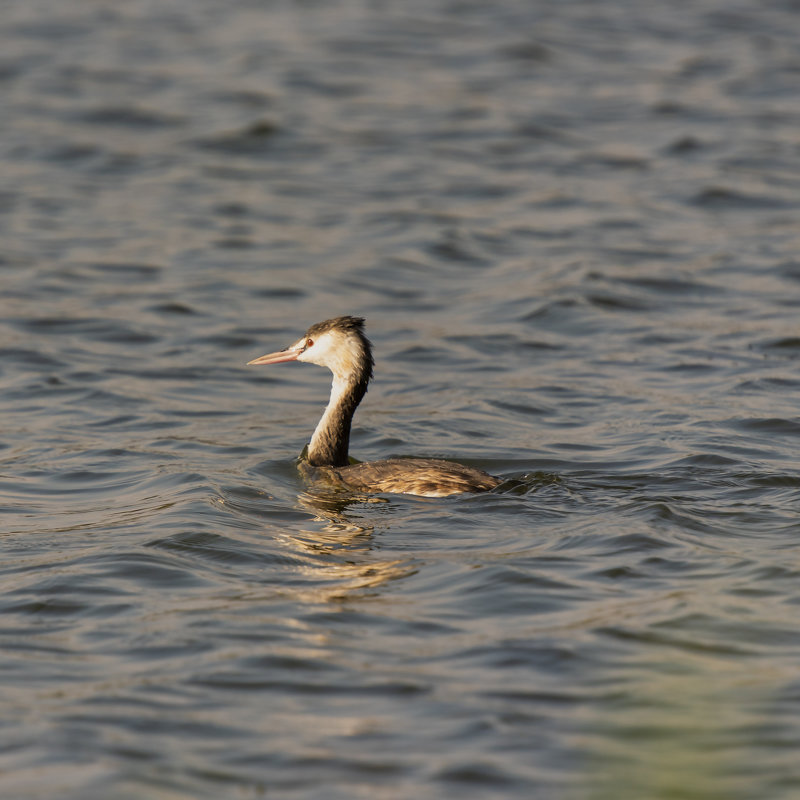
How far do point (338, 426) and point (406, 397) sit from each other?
213 cm

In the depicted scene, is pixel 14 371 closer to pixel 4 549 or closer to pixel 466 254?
pixel 4 549

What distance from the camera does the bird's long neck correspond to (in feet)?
37.0

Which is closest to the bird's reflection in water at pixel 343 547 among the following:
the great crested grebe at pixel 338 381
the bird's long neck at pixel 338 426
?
the great crested grebe at pixel 338 381

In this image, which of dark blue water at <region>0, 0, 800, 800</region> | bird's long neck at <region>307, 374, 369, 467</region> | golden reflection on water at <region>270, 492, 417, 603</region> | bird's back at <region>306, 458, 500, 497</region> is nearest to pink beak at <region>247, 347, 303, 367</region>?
bird's long neck at <region>307, 374, 369, 467</region>

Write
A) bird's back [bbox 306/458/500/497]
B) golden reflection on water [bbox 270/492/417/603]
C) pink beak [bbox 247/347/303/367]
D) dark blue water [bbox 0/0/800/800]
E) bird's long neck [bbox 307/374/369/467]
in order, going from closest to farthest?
dark blue water [bbox 0/0/800/800], golden reflection on water [bbox 270/492/417/603], bird's back [bbox 306/458/500/497], bird's long neck [bbox 307/374/369/467], pink beak [bbox 247/347/303/367]

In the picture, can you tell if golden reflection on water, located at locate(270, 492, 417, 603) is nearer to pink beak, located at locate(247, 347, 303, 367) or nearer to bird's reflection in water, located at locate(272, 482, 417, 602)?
bird's reflection in water, located at locate(272, 482, 417, 602)

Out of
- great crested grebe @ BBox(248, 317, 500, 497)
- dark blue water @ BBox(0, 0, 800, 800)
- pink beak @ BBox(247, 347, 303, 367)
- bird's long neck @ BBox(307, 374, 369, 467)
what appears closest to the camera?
dark blue water @ BBox(0, 0, 800, 800)

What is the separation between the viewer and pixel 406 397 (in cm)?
1341

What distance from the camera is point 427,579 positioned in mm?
8469

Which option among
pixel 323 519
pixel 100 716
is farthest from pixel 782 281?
pixel 100 716

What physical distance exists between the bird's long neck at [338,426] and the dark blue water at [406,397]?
0.38 meters

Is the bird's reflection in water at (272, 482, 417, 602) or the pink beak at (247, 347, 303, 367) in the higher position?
the pink beak at (247, 347, 303, 367)

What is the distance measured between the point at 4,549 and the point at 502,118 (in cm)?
1573

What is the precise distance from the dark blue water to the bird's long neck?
383 millimetres
